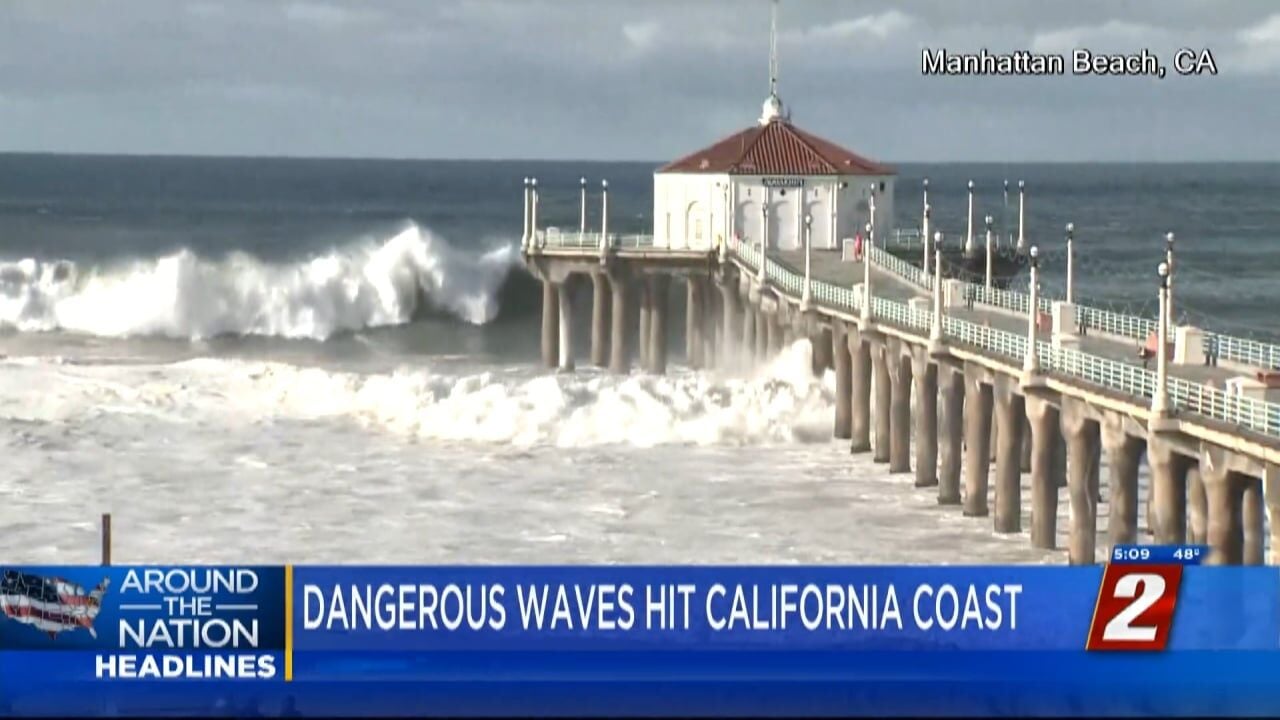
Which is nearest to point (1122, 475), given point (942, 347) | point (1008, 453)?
point (1008, 453)

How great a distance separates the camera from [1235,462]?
31.0 metres

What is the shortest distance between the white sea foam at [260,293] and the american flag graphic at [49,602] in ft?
191

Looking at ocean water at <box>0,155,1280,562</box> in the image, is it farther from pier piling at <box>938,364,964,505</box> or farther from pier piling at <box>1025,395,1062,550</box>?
pier piling at <box>1025,395,1062,550</box>

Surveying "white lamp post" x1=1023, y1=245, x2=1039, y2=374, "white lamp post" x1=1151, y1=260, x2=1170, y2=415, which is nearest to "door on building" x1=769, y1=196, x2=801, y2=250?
"white lamp post" x1=1023, y1=245, x2=1039, y2=374

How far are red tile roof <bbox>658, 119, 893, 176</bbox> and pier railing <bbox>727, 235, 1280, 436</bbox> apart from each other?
38.5 feet

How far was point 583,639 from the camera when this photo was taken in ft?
80.3

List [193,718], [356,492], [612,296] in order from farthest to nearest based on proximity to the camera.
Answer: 1. [612,296]
2. [356,492]
3. [193,718]

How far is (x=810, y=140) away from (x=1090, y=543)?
114 feet

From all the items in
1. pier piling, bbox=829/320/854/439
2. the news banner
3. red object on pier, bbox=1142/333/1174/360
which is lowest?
the news banner

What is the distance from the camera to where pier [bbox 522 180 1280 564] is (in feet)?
107

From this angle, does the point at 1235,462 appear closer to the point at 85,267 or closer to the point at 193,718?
the point at 193,718

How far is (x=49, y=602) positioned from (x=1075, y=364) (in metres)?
Answer: 18.1

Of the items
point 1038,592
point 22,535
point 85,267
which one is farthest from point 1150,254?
point 1038,592

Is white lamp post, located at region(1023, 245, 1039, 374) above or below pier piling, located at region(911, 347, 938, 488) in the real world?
above
